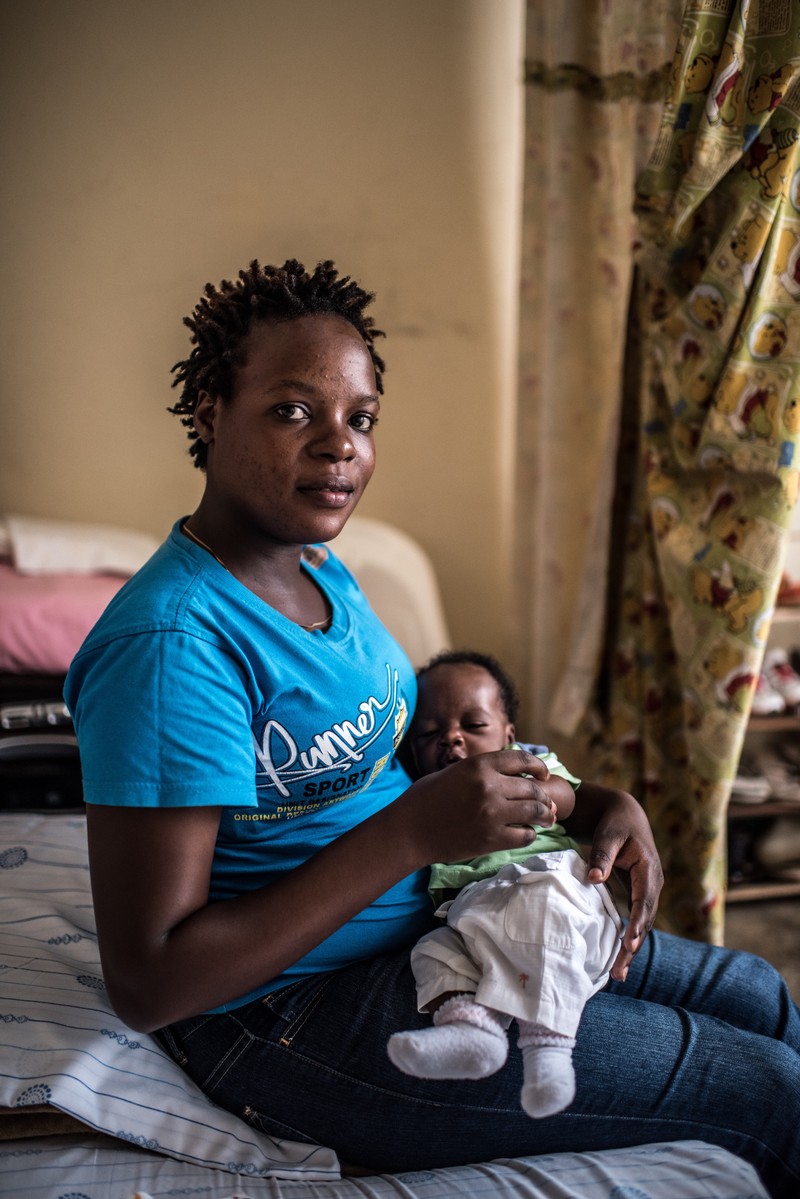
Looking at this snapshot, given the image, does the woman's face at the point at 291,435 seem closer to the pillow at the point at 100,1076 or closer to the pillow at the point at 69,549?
the pillow at the point at 100,1076

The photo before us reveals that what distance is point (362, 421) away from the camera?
1104 millimetres

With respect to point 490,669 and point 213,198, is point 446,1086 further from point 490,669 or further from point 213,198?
point 213,198

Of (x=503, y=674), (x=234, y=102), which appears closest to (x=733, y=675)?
(x=503, y=674)

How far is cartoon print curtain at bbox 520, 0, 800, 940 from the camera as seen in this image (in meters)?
1.62

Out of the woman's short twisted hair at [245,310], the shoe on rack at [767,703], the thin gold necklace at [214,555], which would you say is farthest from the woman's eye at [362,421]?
the shoe on rack at [767,703]

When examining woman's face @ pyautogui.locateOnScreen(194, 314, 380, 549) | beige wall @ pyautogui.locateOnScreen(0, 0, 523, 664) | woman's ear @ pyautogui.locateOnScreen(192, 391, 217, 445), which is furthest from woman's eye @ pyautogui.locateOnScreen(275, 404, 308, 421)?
beige wall @ pyautogui.locateOnScreen(0, 0, 523, 664)

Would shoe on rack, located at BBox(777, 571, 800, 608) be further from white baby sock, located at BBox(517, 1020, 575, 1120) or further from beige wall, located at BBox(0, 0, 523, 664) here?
white baby sock, located at BBox(517, 1020, 575, 1120)

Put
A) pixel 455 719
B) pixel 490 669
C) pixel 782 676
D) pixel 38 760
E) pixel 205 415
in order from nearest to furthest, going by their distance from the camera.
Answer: pixel 205 415 → pixel 455 719 → pixel 490 669 → pixel 38 760 → pixel 782 676

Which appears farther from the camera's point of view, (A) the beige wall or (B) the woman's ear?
(A) the beige wall

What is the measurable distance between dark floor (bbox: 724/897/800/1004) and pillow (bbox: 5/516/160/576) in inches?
66.9

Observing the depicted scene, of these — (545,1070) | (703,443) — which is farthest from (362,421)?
(703,443)

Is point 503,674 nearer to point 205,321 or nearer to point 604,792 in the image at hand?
point 604,792

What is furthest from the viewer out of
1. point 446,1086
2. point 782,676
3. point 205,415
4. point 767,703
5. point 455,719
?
point 782,676

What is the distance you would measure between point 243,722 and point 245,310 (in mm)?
486
